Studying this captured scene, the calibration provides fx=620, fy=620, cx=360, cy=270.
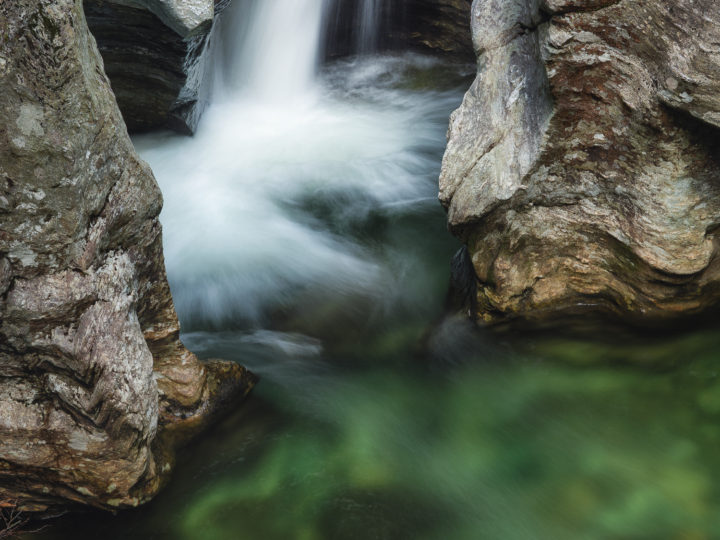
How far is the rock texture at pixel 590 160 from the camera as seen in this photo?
359 centimetres

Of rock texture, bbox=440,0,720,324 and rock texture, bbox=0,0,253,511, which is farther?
rock texture, bbox=440,0,720,324

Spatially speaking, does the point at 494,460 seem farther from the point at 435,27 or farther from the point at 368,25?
the point at 368,25

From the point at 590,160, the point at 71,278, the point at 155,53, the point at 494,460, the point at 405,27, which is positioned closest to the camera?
the point at 71,278

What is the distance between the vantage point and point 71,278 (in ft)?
9.72

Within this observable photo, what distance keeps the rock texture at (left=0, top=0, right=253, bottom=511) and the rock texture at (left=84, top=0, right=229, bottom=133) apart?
313cm

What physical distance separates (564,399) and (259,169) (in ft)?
16.9

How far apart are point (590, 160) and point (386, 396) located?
2174mm

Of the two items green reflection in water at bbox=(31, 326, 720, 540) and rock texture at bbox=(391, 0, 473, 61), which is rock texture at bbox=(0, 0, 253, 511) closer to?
green reflection in water at bbox=(31, 326, 720, 540)

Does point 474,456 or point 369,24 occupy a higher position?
point 369,24

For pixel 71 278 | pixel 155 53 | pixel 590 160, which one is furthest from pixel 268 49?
pixel 71 278

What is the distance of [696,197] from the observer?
3.89 m

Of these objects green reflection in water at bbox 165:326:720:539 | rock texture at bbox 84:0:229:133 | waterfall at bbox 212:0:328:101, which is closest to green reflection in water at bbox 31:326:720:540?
green reflection in water at bbox 165:326:720:539

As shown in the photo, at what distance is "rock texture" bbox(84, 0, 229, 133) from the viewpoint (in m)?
5.89

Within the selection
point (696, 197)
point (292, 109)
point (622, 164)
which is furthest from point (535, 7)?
point (292, 109)
